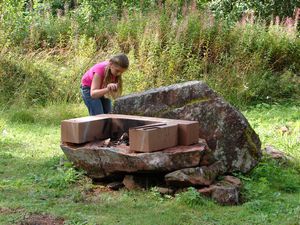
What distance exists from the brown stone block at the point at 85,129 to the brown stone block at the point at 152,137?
2.21ft

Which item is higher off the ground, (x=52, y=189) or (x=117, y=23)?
(x=117, y=23)

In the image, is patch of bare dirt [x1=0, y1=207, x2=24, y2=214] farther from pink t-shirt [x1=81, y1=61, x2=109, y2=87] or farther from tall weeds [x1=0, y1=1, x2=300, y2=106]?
tall weeds [x1=0, y1=1, x2=300, y2=106]

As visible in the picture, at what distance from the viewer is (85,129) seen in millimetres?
6270

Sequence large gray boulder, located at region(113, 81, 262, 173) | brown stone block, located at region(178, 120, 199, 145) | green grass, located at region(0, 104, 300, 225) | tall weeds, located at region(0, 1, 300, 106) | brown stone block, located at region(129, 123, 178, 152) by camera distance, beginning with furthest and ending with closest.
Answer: tall weeds, located at region(0, 1, 300, 106), large gray boulder, located at region(113, 81, 262, 173), brown stone block, located at region(178, 120, 199, 145), brown stone block, located at region(129, 123, 178, 152), green grass, located at region(0, 104, 300, 225)

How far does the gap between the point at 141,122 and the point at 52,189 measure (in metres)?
1.19

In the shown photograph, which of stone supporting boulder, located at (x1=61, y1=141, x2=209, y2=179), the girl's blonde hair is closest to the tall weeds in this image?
the girl's blonde hair

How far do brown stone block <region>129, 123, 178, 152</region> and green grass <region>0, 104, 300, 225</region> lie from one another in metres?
0.48

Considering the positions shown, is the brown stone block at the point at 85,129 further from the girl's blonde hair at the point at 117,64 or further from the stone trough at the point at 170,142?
the girl's blonde hair at the point at 117,64

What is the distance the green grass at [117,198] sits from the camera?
5.17m

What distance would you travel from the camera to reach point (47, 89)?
1179 cm

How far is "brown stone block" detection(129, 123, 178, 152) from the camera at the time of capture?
567 cm

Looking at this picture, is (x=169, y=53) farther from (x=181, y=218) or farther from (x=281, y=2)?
(x=181, y=218)

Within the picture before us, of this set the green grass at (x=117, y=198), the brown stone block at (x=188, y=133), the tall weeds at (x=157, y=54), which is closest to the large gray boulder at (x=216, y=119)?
the green grass at (x=117, y=198)

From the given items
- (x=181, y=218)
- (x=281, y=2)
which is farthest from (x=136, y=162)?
(x=281, y=2)
